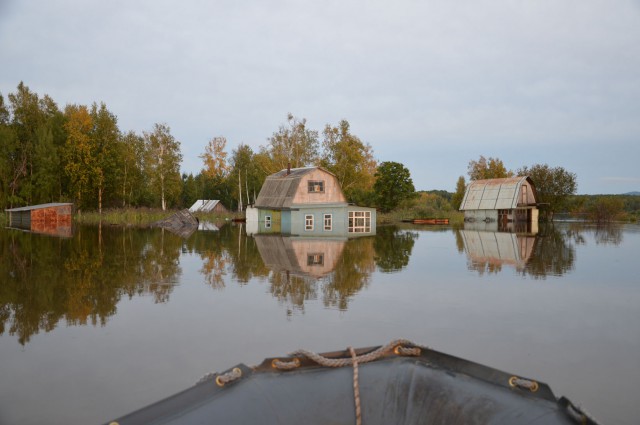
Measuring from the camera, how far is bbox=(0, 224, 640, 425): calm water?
214 inches

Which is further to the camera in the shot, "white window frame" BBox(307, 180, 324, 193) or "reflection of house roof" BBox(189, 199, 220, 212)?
"reflection of house roof" BBox(189, 199, 220, 212)

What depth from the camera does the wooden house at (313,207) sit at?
123 ft

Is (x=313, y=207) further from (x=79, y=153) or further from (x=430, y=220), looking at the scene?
(x=79, y=153)

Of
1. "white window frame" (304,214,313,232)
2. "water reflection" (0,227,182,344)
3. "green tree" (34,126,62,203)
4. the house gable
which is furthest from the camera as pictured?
"green tree" (34,126,62,203)

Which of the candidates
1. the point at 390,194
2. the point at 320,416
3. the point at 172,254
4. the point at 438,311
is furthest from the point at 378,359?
the point at 390,194

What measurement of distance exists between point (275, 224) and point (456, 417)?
39542 mm

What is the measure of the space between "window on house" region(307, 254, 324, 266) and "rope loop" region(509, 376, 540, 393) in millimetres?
12112

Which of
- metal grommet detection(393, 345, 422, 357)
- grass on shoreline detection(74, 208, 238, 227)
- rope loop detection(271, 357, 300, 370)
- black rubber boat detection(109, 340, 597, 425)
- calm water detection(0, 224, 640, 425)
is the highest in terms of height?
grass on shoreline detection(74, 208, 238, 227)

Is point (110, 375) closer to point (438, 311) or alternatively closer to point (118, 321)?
point (118, 321)

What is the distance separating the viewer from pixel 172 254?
18.8m

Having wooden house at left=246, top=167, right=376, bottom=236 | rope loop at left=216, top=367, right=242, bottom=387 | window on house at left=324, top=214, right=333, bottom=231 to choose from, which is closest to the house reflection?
rope loop at left=216, top=367, right=242, bottom=387

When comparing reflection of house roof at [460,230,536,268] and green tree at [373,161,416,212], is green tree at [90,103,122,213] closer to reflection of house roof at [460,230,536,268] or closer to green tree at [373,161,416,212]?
green tree at [373,161,416,212]

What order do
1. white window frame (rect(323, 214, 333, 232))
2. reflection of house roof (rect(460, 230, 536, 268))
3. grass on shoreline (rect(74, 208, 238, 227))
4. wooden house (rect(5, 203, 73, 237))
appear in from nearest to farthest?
reflection of house roof (rect(460, 230, 536, 268)) → white window frame (rect(323, 214, 333, 232)) → wooden house (rect(5, 203, 73, 237)) → grass on shoreline (rect(74, 208, 238, 227))

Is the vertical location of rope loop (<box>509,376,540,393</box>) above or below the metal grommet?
below
